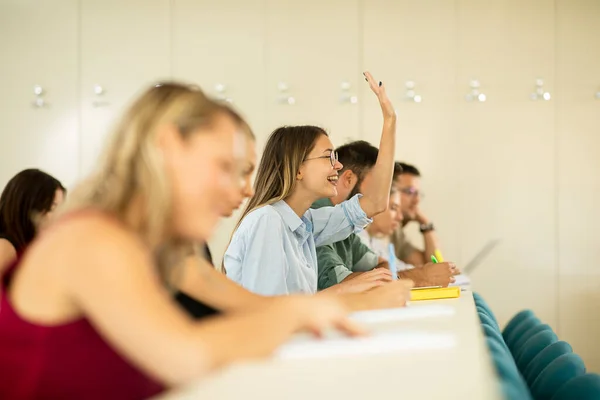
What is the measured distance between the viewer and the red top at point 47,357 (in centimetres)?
116

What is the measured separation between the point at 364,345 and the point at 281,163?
1.73m

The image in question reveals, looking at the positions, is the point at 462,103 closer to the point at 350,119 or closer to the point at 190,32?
the point at 350,119

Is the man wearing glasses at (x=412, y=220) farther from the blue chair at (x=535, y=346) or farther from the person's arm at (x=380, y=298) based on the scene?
the person's arm at (x=380, y=298)

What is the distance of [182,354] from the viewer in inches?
40.8

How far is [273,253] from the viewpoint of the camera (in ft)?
8.55

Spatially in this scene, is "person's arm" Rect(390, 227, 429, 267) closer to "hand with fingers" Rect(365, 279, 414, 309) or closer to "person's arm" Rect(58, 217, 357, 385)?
"hand with fingers" Rect(365, 279, 414, 309)

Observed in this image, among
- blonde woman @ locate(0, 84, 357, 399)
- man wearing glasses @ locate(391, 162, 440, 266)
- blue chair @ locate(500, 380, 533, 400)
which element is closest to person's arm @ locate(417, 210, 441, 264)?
man wearing glasses @ locate(391, 162, 440, 266)

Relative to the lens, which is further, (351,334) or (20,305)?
(351,334)

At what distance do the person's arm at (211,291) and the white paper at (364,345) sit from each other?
505 millimetres

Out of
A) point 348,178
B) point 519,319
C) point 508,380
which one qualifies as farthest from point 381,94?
point 508,380

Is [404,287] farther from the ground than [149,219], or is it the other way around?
[149,219]

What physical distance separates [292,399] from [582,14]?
196 inches

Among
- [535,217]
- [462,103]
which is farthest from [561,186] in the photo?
[462,103]

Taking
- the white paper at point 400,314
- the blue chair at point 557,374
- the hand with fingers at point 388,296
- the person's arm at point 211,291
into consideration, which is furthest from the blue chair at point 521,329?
the person's arm at point 211,291
